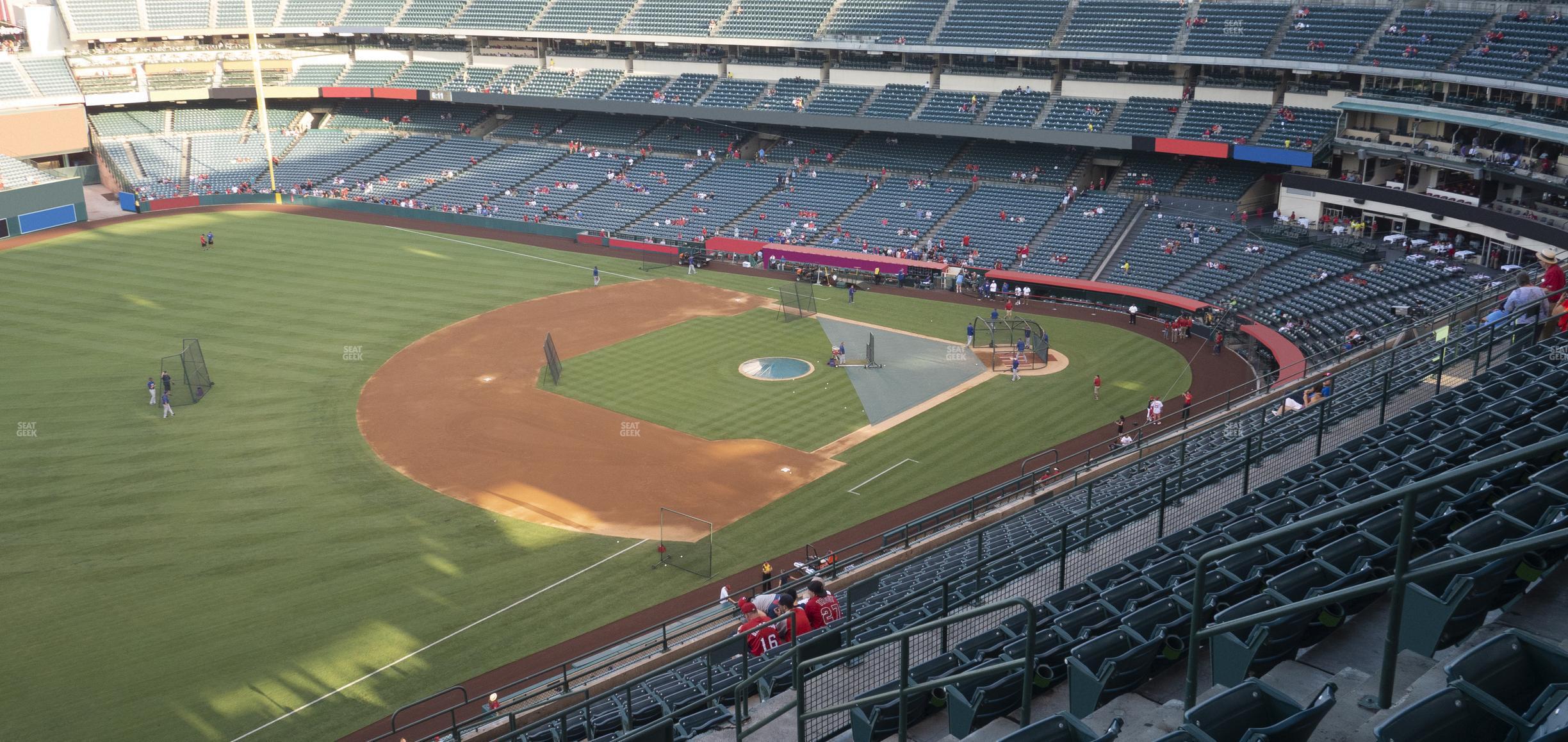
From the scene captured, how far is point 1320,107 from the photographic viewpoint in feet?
173

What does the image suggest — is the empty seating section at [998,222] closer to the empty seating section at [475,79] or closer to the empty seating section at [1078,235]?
the empty seating section at [1078,235]

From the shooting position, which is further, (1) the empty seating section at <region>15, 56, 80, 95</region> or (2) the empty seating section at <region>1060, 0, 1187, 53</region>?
(1) the empty seating section at <region>15, 56, 80, 95</region>

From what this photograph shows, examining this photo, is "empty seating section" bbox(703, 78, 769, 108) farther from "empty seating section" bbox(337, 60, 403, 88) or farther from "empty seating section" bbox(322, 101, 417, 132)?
"empty seating section" bbox(322, 101, 417, 132)

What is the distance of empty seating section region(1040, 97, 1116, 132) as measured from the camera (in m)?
57.2

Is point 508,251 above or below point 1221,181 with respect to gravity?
below

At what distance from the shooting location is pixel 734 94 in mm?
68562

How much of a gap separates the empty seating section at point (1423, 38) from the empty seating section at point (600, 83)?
4062 centimetres

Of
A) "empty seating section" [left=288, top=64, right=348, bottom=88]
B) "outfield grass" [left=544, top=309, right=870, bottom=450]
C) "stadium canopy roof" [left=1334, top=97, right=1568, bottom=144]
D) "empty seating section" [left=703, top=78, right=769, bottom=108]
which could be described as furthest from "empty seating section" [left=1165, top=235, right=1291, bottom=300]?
"empty seating section" [left=288, top=64, right=348, bottom=88]

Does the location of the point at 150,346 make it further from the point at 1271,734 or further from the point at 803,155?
the point at 1271,734

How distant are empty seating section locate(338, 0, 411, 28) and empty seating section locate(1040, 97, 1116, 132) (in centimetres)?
4813

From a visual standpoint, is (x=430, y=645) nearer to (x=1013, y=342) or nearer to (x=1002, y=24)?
(x=1013, y=342)

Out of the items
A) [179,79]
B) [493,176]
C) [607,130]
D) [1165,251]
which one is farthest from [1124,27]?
[179,79]

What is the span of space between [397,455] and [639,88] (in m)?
42.4

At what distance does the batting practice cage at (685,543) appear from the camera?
92.0ft
